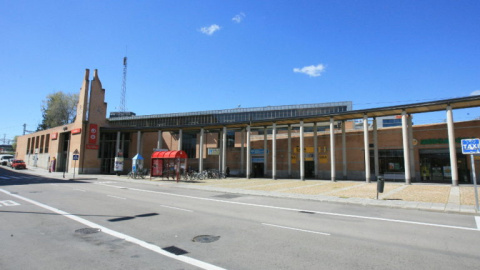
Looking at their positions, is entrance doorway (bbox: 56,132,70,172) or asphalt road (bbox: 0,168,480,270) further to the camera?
entrance doorway (bbox: 56,132,70,172)

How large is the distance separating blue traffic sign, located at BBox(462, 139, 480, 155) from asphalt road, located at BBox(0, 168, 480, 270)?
2960mm

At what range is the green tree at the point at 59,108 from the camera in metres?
65.4

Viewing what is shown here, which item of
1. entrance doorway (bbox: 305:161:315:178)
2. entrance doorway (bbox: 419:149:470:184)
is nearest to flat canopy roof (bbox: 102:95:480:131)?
entrance doorway (bbox: 419:149:470:184)

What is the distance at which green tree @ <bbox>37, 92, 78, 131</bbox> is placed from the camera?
65438mm

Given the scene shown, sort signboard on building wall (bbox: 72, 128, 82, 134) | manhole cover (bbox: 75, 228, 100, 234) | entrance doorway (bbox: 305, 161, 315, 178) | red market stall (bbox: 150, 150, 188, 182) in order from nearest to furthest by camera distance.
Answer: manhole cover (bbox: 75, 228, 100, 234) < red market stall (bbox: 150, 150, 188, 182) < entrance doorway (bbox: 305, 161, 315, 178) < signboard on building wall (bbox: 72, 128, 82, 134)

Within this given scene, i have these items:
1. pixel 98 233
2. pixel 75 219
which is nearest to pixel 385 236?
pixel 98 233

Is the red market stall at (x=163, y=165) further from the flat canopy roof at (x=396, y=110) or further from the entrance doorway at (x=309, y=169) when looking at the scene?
the entrance doorway at (x=309, y=169)

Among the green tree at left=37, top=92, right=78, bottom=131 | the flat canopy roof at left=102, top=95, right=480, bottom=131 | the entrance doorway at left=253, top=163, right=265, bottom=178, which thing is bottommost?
the entrance doorway at left=253, top=163, right=265, bottom=178

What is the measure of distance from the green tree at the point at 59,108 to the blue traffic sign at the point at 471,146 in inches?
2962

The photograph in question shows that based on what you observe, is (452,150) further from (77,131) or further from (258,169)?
(77,131)

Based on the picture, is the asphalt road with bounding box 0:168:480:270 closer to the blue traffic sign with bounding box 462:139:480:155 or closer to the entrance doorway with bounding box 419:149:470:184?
the blue traffic sign with bounding box 462:139:480:155

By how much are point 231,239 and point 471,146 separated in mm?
11805

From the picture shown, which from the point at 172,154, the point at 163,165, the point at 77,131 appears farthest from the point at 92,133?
the point at 172,154

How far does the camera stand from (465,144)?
12375mm
